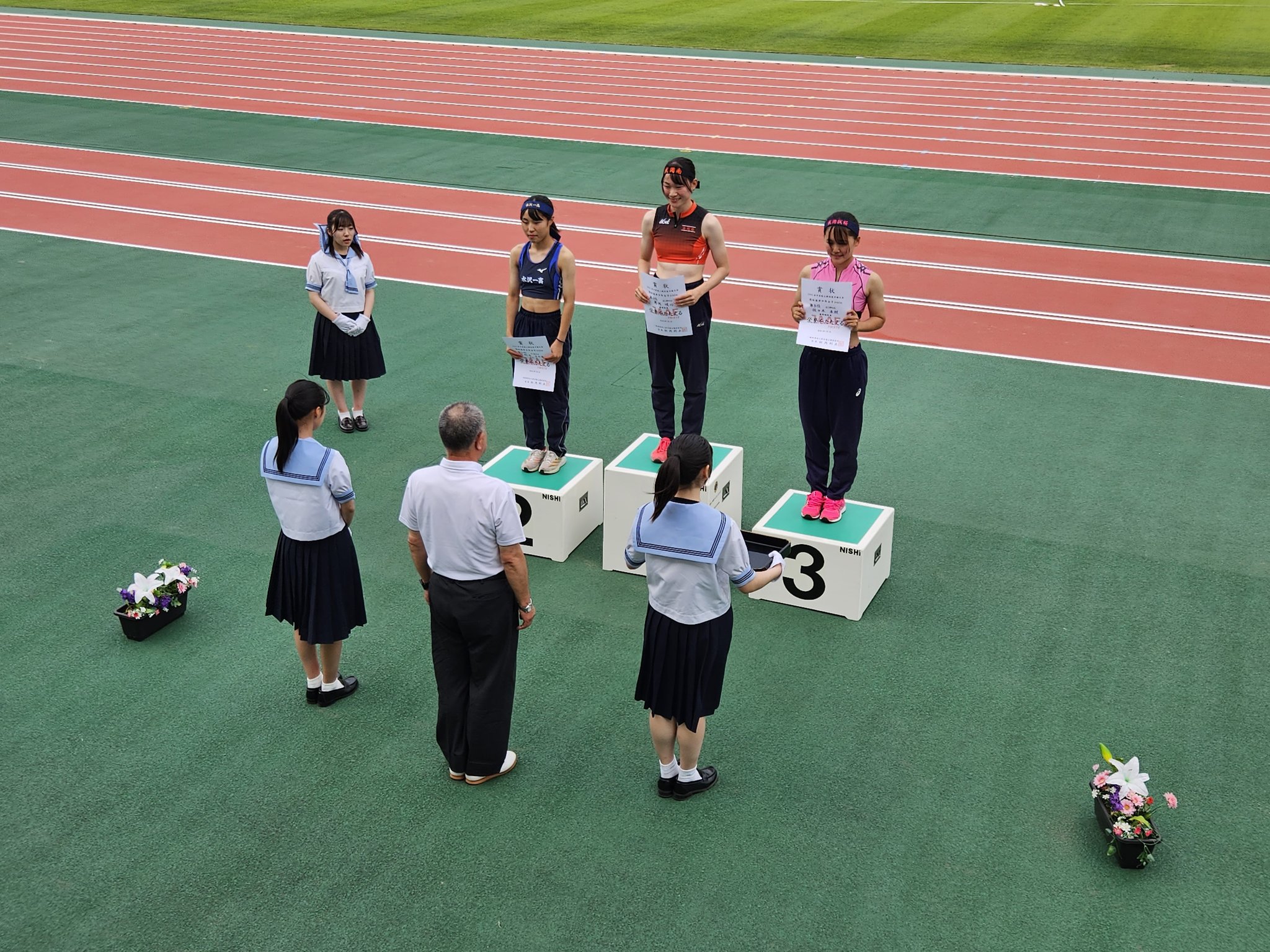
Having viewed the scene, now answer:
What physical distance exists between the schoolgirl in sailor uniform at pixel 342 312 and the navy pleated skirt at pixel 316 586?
11.5ft

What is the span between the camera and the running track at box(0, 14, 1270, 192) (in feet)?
62.6

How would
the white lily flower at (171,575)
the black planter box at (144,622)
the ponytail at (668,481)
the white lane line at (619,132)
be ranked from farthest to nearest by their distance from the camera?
the white lane line at (619,132) → the white lily flower at (171,575) → the black planter box at (144,622) → the ponytail at (668,481)

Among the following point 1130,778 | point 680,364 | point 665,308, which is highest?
point 665,308

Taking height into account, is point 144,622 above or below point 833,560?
below

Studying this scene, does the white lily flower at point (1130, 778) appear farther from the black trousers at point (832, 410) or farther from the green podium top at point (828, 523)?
the black trousers at point (832, 410)

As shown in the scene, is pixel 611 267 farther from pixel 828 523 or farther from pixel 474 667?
pixel 474 667

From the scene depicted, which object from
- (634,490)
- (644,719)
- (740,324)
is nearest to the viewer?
(644,719)

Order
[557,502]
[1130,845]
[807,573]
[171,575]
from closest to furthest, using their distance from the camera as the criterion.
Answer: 1. [1130,845]
2. [171,575]
3. [807,573]
4. [557,502]

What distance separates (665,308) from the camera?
7.62 meters

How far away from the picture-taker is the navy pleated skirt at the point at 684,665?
5203mm

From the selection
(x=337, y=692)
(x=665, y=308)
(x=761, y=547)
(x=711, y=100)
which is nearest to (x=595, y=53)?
(x=711, y=100)

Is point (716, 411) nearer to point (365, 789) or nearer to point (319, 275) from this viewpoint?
point (319, 275)

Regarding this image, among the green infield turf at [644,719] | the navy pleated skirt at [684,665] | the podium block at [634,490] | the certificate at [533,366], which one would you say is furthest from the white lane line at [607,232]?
the navy pleated skirt at [684,665]

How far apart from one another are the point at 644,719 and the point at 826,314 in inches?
101
